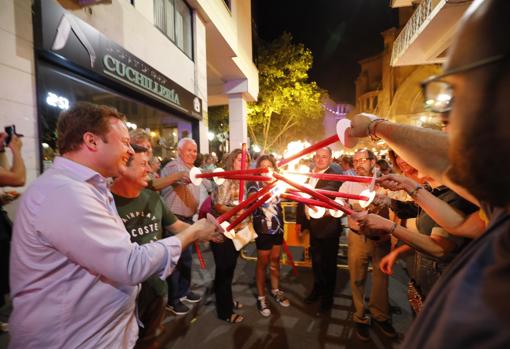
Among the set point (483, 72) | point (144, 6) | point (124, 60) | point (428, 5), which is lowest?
point (483, 72)

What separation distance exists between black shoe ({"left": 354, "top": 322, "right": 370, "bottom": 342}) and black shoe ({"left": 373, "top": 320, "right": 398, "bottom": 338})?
217mm

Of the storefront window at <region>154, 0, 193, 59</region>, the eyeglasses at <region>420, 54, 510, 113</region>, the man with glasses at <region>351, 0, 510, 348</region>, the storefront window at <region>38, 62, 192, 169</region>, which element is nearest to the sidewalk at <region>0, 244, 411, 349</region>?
the storefront window at <region>38, 62, 192, 169</region>

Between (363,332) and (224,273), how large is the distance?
86.9 inches

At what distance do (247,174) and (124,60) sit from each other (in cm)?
434

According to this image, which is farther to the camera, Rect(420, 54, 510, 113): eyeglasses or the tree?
the tree

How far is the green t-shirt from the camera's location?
8.14 feet

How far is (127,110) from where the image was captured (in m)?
5.76

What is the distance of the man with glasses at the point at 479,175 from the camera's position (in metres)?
0.58

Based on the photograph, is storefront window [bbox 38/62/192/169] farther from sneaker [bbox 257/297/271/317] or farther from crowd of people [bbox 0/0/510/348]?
sneaker [bbox 257/297/271/317]

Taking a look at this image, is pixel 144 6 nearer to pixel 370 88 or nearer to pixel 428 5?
pixel 428 5

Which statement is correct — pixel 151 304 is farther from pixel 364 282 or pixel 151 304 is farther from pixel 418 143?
pixel 364 282

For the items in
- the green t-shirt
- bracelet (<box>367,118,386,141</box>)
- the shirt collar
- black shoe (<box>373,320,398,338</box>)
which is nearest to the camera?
the shirt collar

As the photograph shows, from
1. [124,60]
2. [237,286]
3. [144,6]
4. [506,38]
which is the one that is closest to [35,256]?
[506,38]

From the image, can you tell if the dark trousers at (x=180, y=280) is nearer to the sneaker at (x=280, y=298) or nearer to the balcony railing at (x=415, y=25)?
the sneaker at (x=280, y=298)
